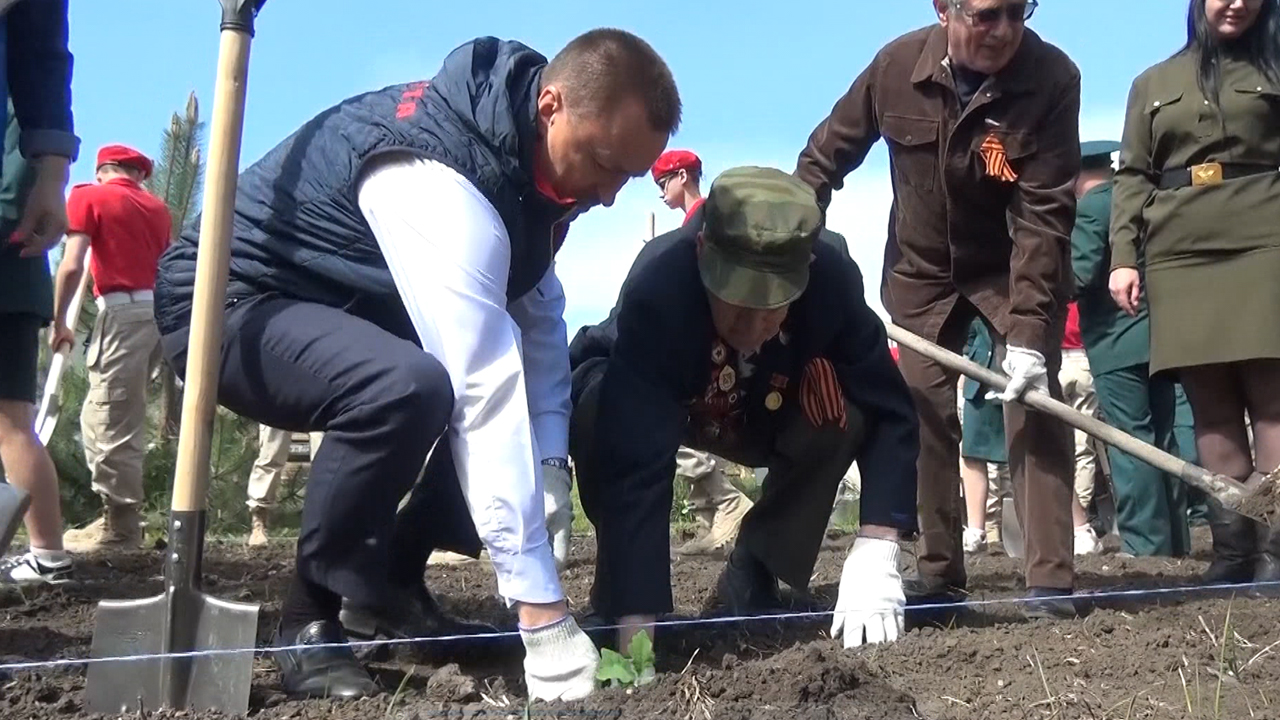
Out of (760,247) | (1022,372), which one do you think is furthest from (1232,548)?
(760,247)

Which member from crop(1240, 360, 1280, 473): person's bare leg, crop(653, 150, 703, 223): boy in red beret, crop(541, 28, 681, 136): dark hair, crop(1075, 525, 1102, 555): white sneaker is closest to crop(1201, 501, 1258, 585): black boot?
crop(1240, 360, 1280, 473): person's bare leg

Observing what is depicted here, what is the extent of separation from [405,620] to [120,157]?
3353 millimetres

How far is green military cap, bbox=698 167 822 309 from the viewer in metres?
2.73

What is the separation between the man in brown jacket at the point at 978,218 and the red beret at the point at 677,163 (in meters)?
2.45

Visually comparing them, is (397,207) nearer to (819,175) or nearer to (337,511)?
(337,511)

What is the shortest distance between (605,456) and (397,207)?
0.77 metres

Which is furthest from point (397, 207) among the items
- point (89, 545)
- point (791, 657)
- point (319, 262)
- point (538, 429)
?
point (89, 545)

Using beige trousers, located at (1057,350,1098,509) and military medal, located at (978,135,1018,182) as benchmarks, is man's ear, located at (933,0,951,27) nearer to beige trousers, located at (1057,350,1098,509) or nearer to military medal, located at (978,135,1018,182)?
military medal, located at (978,135,1018,182)

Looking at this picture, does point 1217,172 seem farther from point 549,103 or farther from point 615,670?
point 615,670

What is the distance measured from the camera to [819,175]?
150 inches

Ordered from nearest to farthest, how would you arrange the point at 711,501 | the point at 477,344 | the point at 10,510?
the point at 477,344
the point at 10,510
the point at 711,501

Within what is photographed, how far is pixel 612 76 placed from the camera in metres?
2.45

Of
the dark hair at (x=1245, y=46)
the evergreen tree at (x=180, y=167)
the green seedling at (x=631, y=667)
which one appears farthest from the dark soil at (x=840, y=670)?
the evergreen tree at (x=180, y=167)

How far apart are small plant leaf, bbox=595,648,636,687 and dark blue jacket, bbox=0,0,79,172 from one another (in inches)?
70.6
